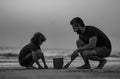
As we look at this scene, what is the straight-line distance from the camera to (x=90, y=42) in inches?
233

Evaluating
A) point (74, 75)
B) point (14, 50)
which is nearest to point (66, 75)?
point (74, 75)

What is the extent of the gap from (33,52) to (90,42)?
3.87 ft

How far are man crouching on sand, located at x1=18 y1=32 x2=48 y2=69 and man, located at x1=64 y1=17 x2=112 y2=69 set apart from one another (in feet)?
2.71

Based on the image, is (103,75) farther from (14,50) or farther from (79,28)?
(14,50)

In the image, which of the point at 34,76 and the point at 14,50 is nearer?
the point at 34,76

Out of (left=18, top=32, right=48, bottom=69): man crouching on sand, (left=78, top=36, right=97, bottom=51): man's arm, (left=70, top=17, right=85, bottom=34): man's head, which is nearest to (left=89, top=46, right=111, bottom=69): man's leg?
(left=78, top=36, right=97, bottom=51): man's arm

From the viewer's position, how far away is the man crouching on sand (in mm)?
6531

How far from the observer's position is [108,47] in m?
6.14

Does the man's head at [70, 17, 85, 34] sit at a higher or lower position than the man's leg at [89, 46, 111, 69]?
higher

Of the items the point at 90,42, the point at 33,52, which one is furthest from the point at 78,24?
the point at 33,52

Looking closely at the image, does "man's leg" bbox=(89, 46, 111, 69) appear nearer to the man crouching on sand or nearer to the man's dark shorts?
the man's dark shorts

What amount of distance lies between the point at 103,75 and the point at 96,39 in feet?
4.18

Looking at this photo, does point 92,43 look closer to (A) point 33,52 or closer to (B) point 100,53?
(B) point 100,53

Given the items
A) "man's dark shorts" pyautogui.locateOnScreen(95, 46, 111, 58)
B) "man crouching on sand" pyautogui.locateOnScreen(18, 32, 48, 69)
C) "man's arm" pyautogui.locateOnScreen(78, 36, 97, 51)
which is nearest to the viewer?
"man's arm" pyautogui.locateOnScreen(78, 36, 97, 51)
